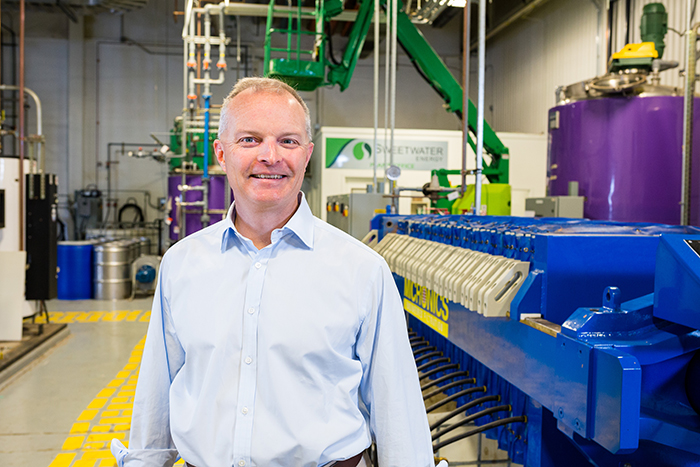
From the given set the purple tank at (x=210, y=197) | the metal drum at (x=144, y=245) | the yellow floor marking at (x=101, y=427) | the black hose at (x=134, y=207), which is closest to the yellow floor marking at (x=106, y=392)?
the yellow floor marking at (x=101, y=427)

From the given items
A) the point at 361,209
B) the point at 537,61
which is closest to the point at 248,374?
the point at 361,209

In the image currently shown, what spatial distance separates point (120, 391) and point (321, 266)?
3765mm

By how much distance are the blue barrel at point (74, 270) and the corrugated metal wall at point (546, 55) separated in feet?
26.9

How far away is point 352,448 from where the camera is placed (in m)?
1.33

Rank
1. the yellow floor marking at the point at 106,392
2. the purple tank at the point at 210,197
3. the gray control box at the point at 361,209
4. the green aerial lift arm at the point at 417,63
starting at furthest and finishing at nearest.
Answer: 1. the purple tank at the point at 210,197
2. the green aerial lift arm at the point at 417,63
3. the gray control box at the point at 361,209
4. the yellow floor marking at the point at 106,392

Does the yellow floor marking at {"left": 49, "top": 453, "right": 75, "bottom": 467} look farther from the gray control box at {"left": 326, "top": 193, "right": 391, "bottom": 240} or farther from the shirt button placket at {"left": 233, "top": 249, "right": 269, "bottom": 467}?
the gray control box at {"left": 326, "top": 193, "right": 391, "bottom": 240}

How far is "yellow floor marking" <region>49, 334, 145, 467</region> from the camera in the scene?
3318mm

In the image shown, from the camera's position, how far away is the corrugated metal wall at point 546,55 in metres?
8.31

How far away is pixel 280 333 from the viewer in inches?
50.9

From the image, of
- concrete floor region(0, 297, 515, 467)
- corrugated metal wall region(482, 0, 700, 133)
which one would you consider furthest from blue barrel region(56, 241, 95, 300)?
corrugated metal wall region(482, 0, 700, 133)

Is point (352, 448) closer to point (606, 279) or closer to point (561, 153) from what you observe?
point (606, 279)

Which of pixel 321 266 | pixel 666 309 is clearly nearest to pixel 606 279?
pixel 666 309

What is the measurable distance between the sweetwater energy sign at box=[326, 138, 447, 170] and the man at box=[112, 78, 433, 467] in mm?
8668

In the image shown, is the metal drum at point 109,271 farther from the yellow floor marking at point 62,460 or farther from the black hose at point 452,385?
the black hose at point 452,385
